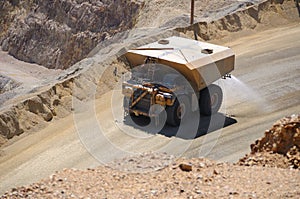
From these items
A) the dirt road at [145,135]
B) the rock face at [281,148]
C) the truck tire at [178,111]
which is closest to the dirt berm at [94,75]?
the dirt road at [145,135]

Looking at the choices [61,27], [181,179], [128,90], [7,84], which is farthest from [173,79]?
[61,27]

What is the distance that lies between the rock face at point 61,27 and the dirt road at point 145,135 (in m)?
17.2

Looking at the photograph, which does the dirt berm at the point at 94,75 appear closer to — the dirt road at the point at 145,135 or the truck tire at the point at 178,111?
the dirt road at the point at 145,135

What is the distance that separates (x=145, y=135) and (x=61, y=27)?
2463 cm

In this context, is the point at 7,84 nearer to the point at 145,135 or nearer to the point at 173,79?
the point at 145,135

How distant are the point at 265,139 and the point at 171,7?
21439 mm

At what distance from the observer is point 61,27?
128 feet

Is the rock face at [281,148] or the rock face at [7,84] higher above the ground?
the rock face at [281,148]

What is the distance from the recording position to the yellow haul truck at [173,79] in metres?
15.8

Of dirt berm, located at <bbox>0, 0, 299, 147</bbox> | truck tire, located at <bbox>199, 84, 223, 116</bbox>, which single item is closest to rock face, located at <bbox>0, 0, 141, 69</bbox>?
dirt berm, located at <bbox>0, 0, 299, 147</bbox>

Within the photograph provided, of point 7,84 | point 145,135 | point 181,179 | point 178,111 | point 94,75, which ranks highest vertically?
point 94,75

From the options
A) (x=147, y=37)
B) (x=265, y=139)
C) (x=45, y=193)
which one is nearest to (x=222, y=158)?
(x=265, y=139)

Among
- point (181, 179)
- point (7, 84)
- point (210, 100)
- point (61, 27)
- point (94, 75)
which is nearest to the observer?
point (181, 179)

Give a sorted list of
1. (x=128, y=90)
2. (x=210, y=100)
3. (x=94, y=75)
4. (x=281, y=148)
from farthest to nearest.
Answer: (x=94, y=75)
(x=210, y=100)
(x=128, y=90)
(x=281, y=148)
